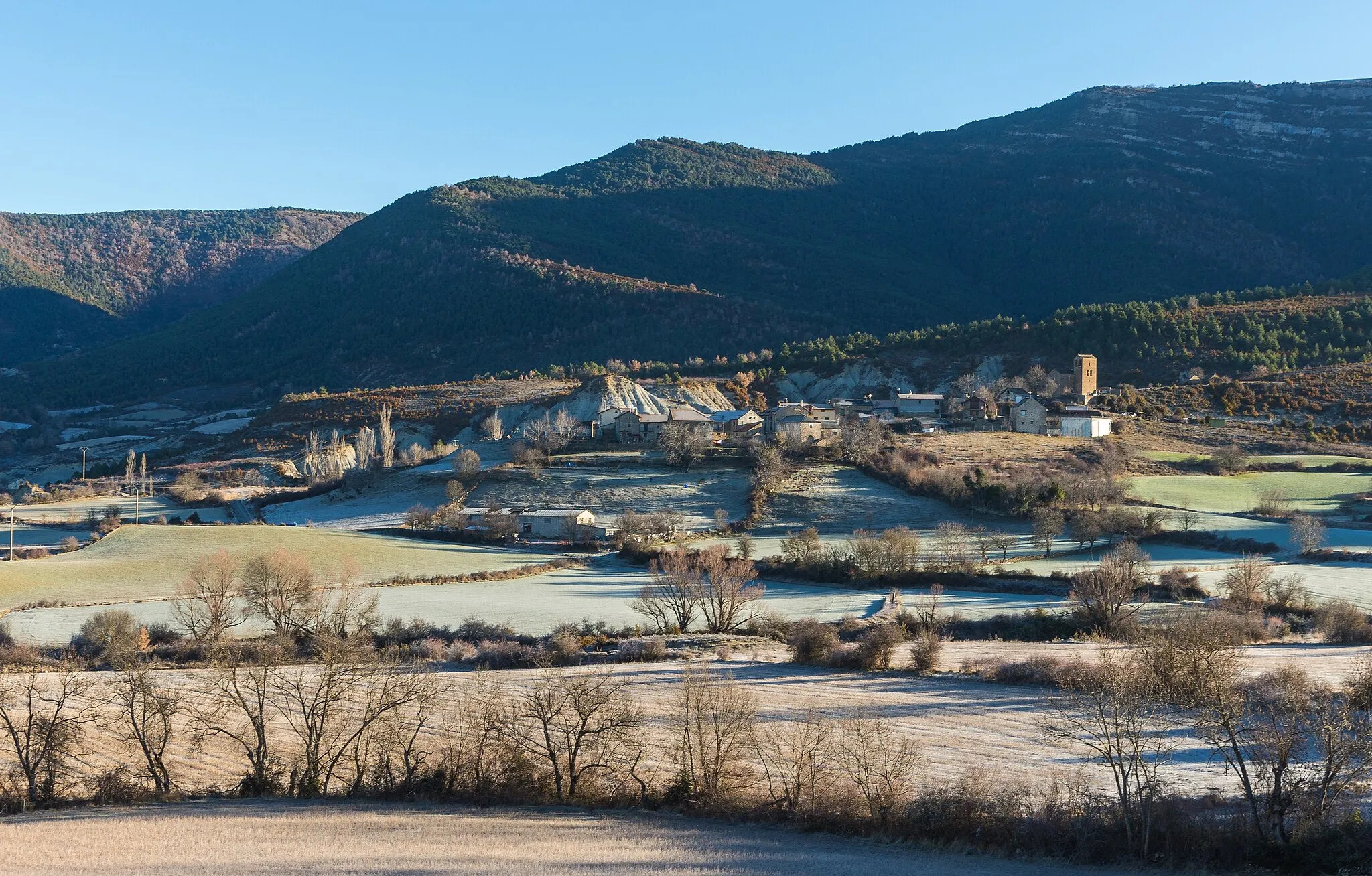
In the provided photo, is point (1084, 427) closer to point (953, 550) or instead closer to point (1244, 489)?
point (1244, 489)

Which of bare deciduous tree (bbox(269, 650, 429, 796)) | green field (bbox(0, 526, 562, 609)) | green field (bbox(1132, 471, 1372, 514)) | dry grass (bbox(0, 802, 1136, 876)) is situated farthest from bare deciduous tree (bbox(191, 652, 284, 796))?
green field (bbox(1132, 471, 1372, 514))

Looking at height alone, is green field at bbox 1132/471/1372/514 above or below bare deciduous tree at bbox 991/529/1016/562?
above

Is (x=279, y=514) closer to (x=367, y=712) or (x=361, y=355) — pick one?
(x=367, y=712)

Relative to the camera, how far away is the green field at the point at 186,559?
44.2 m

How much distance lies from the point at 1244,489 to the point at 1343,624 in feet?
106

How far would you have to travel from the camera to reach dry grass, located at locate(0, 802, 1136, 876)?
16906mm

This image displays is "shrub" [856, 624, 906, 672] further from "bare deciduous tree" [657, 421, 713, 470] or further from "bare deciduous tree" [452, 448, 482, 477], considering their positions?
"bare deciduous tree" [452, 448, 482, 477]

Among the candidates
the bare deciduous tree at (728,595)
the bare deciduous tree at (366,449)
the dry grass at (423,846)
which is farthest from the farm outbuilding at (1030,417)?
the dry grass at (423,846)

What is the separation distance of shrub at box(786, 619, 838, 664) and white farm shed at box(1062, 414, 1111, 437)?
4945 cm

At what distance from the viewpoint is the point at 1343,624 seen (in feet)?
113

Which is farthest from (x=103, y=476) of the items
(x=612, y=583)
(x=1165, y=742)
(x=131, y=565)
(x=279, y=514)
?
(x=1165, y=742)

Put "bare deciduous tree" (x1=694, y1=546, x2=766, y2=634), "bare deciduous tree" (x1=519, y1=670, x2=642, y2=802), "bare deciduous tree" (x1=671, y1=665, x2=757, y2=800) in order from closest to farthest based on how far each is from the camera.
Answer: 1. "bare deciduous tree" (x1=671, y1=665, x2=757, y2=800)
2. "bare deciduous tree" (x1=519, y1=670, x2=642, y2=802)
3. "bare deciduous tree" (x1=694, y1=546, x2=766, y2=634)

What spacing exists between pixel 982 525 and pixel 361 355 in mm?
120964

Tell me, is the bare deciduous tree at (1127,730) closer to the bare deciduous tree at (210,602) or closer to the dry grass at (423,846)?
the dry grass at (423,846)
